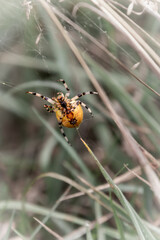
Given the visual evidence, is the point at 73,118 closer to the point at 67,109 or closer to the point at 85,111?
the point at 67,109

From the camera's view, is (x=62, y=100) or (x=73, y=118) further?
(x=62, y=100)

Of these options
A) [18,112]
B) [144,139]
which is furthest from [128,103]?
[18,112]

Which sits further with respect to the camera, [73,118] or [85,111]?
[85,111]

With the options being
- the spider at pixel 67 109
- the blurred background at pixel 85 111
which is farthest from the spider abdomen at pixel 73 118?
the blurred background at pixel 85 111

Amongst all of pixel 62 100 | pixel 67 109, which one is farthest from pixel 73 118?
pixel 62 100

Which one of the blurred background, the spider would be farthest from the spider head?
the blurred background

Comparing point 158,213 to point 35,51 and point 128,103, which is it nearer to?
point 128,103

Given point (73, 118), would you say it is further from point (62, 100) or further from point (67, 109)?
point (62, 100)

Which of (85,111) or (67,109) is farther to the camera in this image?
(85,111)

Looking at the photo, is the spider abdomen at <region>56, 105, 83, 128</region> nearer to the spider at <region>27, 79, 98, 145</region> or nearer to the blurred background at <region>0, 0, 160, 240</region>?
the spider at <region>27, 79, 98, 145</region>

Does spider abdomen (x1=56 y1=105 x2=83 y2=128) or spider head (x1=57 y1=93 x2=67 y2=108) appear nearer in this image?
spider abdomen (x1=56 y1=105 x2=83 y2=128)
